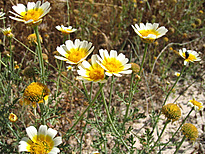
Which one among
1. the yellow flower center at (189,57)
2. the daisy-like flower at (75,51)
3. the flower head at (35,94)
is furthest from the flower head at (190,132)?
the flower head at (35,94)

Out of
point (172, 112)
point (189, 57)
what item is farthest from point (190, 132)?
point (189, 57)

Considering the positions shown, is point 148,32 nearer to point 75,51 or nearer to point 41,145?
point 75,51

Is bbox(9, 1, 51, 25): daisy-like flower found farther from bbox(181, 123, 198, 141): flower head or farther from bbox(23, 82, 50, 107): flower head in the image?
bbox(181, 123, 198, 141): flower head

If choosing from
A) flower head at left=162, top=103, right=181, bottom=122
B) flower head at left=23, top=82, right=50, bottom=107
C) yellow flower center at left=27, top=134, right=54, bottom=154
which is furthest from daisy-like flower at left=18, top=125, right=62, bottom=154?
flower head at left=162, top=103, right=181, bottom=122


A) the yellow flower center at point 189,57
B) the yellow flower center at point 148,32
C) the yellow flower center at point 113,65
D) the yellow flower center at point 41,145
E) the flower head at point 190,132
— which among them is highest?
the yellow flower center at point 148,32

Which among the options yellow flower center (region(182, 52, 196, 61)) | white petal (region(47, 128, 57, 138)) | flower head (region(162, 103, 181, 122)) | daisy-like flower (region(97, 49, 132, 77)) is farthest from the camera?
yellow flower center (region(182, 52, 196, 61))

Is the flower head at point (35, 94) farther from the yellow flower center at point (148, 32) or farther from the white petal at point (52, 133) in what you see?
the yellow flower center at point (148, 32)
